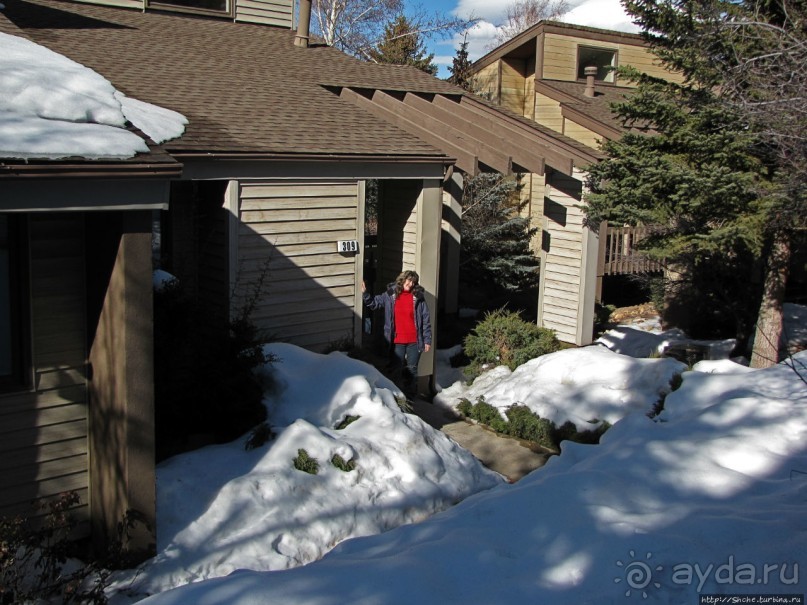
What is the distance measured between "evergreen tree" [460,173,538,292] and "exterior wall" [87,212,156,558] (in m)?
12.3

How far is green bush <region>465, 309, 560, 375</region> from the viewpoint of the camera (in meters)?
12.1

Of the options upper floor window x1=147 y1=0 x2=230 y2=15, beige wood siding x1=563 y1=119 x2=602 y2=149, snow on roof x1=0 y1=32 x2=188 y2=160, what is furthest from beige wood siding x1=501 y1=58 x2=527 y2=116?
snow on roof x1=0 y1=32 x2=188 y2=160

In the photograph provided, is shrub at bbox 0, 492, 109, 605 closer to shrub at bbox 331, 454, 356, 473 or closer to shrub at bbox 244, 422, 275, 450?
shrub at bbox 244, 422, 275, 450

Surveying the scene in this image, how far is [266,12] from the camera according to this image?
1488 centimetres

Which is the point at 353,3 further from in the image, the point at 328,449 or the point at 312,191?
the point at 328,449

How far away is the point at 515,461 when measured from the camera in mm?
8977

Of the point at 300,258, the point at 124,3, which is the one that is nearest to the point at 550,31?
the point at 124,3

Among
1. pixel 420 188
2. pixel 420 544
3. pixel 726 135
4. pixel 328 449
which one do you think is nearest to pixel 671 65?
pixel 726 135

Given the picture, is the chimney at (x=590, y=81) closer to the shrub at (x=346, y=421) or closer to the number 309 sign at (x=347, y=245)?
the number 309 sign at (x=347, y=245)

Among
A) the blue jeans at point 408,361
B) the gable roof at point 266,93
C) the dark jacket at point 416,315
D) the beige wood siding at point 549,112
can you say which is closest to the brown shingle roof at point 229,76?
the gable roof at point 266,93

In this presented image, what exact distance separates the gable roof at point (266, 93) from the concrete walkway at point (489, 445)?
3.22 metres

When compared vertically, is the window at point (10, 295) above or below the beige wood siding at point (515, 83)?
below

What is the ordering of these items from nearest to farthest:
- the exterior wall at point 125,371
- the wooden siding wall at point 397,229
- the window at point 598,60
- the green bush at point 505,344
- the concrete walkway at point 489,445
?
the exterior wall at point 125,371 → the concrete walkway at point 489,445 → the wooden siding wall at point 397,229 → the green bush at point 505,344 → the window at point 598,60

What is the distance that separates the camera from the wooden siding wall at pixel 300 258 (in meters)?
9.55
